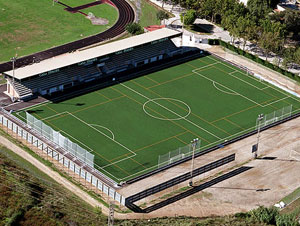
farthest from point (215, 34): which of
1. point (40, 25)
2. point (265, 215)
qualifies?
point (265, 215)

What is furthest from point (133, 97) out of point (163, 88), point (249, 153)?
point (249, 153)

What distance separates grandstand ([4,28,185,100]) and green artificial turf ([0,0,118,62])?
62.0 feet

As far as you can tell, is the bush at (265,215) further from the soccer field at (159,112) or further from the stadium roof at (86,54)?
the stadium roof at (86,54)

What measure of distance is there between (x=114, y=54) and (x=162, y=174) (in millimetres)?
38572

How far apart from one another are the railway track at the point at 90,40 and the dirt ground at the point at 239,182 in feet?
105

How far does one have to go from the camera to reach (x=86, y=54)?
139 metres

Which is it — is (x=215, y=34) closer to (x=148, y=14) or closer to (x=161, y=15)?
(x=161, y=15)

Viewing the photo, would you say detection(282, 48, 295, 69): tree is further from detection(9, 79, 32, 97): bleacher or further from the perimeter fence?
the perimeter fence

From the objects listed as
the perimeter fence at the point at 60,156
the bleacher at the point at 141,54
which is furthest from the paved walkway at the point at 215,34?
Answer: the perimeter fence at the point at 60,156

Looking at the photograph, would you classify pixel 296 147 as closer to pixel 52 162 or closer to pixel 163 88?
pixel 163 88

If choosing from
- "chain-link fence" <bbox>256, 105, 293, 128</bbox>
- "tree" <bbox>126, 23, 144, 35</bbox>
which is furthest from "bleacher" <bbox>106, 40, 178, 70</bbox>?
"chain-link fence" <bbox>256, 105, 293, 128</bbox>

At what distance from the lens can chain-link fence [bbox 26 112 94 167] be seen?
112188 millimetres

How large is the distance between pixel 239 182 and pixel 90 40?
A: 6333 centimetres

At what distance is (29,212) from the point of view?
99.2 m
